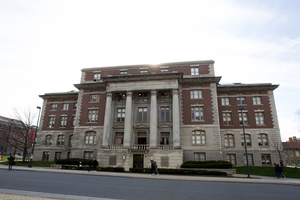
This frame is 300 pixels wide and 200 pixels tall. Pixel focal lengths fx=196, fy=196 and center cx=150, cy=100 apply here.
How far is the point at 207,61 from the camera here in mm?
39344

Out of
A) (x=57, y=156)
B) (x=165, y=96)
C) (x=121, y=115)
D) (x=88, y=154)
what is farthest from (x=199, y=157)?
(x=57, y=156)

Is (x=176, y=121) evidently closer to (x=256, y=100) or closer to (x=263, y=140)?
(x=263, y=140)

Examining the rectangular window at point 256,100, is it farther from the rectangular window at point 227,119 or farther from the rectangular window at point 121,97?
the rectangular window at point 121,97

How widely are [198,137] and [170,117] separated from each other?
6216 mm

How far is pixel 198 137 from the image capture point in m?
35.7

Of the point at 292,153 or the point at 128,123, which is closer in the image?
the point at 128,123

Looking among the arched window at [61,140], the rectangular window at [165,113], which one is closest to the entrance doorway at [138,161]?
the rectangular window at [165,113]

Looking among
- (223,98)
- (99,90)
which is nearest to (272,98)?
(223,98)

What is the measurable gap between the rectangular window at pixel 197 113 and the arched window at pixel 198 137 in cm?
259

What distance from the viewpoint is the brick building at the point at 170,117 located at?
111ft

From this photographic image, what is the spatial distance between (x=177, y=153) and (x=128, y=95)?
13.8 m

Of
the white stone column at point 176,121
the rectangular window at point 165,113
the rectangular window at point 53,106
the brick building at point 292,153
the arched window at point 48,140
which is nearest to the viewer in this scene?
the white stone column at point 176,121

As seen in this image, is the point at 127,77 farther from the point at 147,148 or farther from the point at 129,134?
the point at 147,148

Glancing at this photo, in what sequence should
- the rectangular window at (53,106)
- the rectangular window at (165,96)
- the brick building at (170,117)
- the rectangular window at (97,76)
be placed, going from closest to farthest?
the brick building at (170,117) → the rectangular window at (165,96) → the rectangular window at (97,76) → the rectangular window at (53,106)
